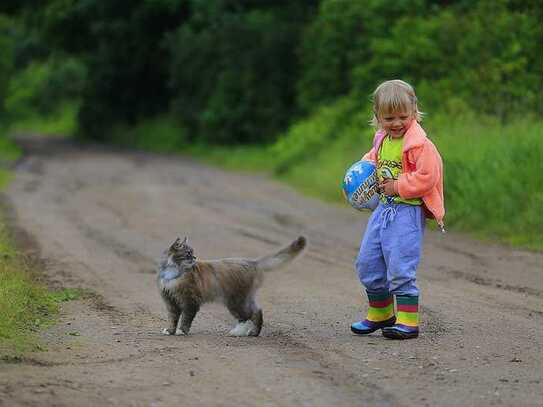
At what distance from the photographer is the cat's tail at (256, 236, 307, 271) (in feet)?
28.1

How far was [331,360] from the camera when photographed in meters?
7.20

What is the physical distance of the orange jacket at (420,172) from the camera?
25.8ft

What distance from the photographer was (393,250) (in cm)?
797

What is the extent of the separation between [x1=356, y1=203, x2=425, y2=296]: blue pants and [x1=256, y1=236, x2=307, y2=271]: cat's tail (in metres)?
0.56

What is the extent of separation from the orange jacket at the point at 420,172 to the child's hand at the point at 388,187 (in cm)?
4

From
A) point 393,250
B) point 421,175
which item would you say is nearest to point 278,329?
point 393,250

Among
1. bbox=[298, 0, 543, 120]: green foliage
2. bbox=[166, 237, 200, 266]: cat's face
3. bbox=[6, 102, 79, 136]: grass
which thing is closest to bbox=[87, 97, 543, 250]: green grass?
bbox=[298, 0, 543, 120]: green foliage

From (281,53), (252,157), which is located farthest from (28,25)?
(252,157)

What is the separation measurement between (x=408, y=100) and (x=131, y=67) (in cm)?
3826

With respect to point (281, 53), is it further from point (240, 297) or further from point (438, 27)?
point (240, 297)

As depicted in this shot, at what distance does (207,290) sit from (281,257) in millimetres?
661

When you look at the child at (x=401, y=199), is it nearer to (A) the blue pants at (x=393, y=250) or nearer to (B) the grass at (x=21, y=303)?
(A) the blue pants at (x=393, y=250)

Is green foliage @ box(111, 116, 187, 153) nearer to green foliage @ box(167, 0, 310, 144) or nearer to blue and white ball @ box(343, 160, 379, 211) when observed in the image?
green foliage @ box(167, 0, 310, 144)

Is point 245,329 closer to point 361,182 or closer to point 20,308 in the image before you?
point 361,182
